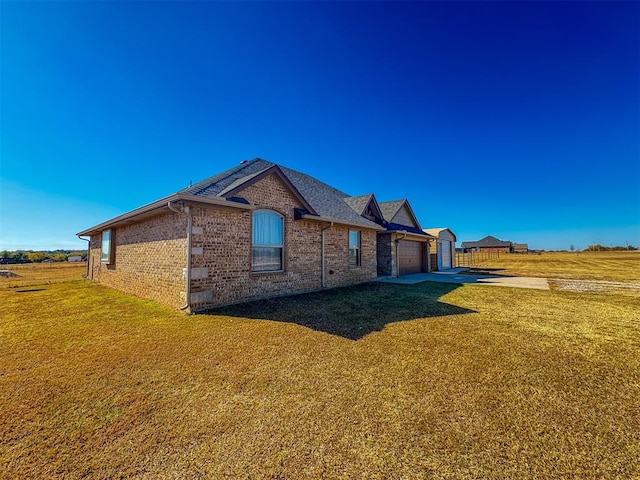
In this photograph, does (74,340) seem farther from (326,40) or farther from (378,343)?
(326,40)

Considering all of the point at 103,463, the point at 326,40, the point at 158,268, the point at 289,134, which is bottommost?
the point at 103,463

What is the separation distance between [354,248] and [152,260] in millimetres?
8682

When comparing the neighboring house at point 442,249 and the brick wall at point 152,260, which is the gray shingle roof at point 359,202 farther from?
the brick wall at point 152,260

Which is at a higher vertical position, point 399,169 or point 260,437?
point 399,169

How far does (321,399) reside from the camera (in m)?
3.06

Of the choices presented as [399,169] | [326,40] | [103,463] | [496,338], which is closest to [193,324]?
[103,463]

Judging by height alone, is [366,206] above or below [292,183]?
above

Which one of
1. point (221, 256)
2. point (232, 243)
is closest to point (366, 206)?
point (232, 243)

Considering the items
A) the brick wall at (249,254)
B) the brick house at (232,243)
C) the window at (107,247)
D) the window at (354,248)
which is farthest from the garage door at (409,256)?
the window at (107,247)

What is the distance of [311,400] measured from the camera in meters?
3.05

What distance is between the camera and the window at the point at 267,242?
8.70 metres

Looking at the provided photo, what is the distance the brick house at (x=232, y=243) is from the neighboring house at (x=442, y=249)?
11.3 m

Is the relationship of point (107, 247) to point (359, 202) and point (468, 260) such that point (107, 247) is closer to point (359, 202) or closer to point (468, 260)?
point (359, 202)

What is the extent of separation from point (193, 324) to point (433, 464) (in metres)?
5.56
